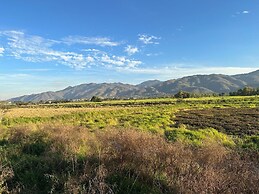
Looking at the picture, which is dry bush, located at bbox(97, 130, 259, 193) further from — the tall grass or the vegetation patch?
the vegetation patch

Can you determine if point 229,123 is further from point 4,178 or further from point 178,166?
point 4,178

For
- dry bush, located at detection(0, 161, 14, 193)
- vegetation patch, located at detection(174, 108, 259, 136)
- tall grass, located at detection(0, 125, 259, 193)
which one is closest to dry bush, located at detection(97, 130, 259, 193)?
tall grass, located at detection(0, 125, 259, 193)

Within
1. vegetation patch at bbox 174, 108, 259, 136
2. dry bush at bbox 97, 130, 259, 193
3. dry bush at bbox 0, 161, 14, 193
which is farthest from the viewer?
vegetation patch at bbox 174, 108, 259, 136

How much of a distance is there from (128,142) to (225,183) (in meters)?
4.21

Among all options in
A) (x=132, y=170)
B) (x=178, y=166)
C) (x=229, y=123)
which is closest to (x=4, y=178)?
(x=132, y=170)

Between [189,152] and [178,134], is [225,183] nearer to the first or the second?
[189,152]

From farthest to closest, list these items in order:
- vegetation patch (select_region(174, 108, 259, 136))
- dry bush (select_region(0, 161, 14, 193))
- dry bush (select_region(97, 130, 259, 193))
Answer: vegetation patch (select_region(174, 108, 259, 136)), dry bush (select_region(0, 161, 14, 193)), dry bush (select_region(97, 130, 259, 193))

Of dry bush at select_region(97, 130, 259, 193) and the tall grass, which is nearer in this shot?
dry bush at select_region(97, 130, 259, 193)

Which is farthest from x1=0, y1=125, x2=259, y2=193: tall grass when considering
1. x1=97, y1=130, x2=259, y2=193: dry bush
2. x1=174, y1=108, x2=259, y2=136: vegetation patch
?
x1=174, y1=108, x2=259, y2=136: vegetation patch

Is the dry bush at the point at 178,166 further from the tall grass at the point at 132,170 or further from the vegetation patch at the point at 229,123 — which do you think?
the vegetation patch at the point at 229,123

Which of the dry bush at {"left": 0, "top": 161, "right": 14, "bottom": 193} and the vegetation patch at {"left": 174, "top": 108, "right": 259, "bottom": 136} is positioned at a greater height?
the dry bush at {"left": 0, "top": 161, "right": 14, "bottom": 193}

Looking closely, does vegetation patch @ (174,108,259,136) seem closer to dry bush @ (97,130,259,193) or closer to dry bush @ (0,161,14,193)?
dry bush @ (97,130,259,193)

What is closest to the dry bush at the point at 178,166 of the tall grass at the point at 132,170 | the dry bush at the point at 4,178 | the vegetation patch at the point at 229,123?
the tall grass at the point at 132,170

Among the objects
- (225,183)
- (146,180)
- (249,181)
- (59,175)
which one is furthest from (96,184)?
(249,181)
